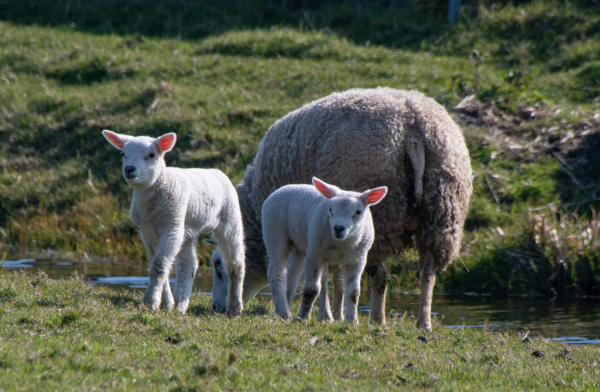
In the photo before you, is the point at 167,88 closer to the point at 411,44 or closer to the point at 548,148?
the point at 411,44

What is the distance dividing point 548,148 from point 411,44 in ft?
24.1

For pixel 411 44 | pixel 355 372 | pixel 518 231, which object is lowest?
pixel 518 231

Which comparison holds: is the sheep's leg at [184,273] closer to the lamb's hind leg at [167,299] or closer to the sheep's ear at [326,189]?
the lamb's hind leg at [167,299]

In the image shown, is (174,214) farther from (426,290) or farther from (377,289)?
(426,290)

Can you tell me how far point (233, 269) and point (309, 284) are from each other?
0.85 metres

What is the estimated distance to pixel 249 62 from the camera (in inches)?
722

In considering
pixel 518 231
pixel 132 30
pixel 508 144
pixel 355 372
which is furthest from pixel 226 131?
pixel 355 372

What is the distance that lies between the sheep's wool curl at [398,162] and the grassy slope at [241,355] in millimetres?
1372

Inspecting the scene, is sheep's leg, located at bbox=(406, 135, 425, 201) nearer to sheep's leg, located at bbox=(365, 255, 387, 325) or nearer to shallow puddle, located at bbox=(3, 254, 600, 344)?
sheep's leg, located at bbox=(365, 255, 387, 325)

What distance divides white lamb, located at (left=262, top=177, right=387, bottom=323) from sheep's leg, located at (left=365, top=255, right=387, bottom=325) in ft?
2.05

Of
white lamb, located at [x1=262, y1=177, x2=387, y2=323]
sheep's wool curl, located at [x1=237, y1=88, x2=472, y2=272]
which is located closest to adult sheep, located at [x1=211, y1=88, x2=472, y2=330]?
sheep's wool curl, located at [x1=237, y1=88, x2=472, y2=272]

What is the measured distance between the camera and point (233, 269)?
23.1 ft

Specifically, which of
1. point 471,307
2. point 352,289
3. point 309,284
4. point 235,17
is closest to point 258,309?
point 309,284

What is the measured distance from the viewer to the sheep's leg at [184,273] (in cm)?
672
